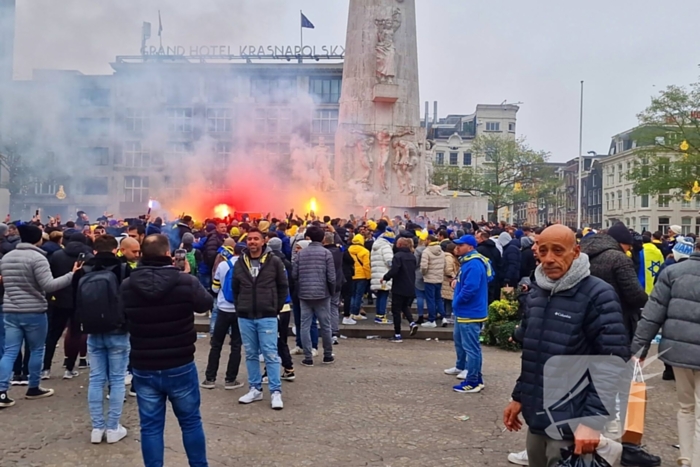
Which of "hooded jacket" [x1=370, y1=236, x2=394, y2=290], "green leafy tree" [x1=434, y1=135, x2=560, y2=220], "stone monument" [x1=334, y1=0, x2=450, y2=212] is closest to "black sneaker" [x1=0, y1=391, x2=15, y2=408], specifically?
"hooded jacket" [x1=370, y1=236, x2=394, y2=290]

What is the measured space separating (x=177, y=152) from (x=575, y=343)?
42210 millimetres

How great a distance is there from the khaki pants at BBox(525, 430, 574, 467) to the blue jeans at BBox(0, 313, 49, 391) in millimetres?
5639

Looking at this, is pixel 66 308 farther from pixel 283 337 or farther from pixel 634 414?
pixel 634 414

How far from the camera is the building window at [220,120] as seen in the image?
136 ft

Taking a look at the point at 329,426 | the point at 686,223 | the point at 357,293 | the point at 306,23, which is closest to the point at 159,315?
the point at 329,426

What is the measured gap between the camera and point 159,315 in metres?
4.46

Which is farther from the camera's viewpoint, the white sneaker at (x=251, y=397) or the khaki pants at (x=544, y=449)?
the white sneaker at (x=251, y=397)

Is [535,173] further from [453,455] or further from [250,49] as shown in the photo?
[453,455]

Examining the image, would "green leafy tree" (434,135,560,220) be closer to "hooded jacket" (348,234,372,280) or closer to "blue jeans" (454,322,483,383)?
"hooded jacket" (348,234,372,280)

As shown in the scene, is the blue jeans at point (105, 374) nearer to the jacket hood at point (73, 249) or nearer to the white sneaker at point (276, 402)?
the white sneaker at point (276, 402)

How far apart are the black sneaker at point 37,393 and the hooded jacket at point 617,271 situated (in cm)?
618

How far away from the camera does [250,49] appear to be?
4366 cm

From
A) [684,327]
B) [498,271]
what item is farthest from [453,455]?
[498,271]

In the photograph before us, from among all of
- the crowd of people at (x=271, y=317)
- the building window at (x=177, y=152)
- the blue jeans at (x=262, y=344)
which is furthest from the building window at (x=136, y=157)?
the blue jeans at (x=262, y=344)
